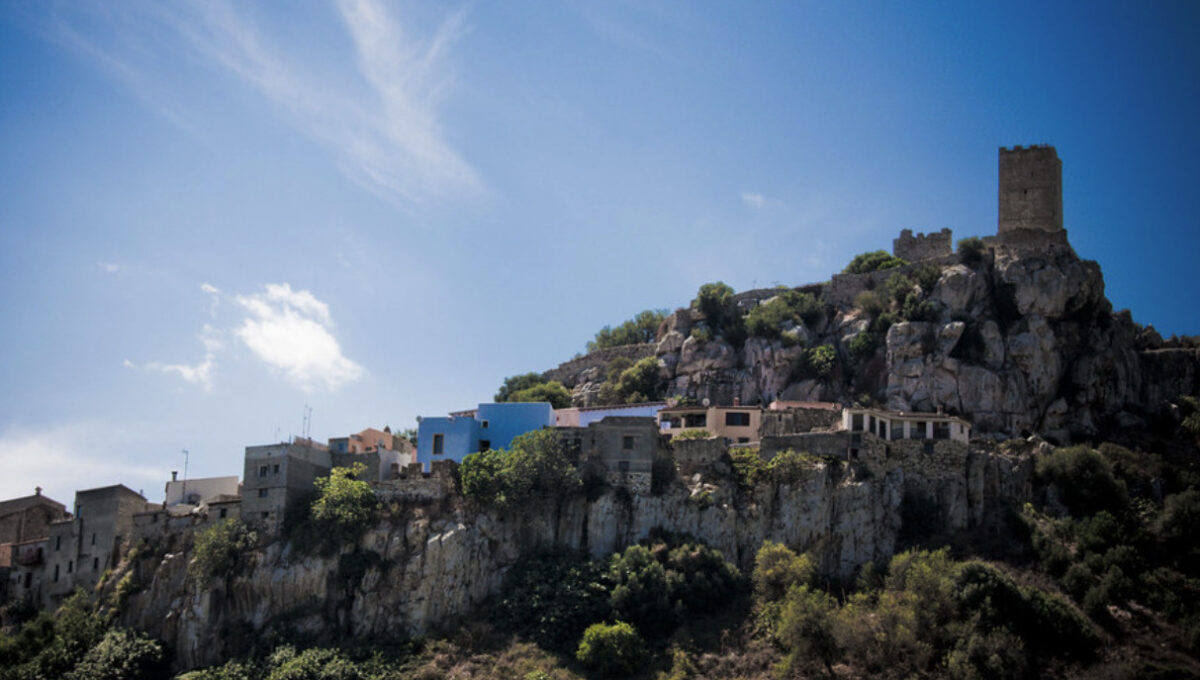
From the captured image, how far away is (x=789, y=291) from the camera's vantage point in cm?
7606

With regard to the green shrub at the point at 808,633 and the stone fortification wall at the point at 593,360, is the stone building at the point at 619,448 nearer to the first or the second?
the green shrub at the point at 808,633

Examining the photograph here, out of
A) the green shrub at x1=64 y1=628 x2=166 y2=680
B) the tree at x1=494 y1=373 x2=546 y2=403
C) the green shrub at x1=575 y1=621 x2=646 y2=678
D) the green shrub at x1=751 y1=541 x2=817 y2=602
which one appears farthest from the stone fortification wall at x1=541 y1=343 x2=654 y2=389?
the green shrub at x1=64 y1=628 x2=166 y2=680

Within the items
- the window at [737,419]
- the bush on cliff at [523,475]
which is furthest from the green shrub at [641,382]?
the bush on cliff at [523,475]

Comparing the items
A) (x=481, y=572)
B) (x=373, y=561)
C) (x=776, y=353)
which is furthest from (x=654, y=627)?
(x=776, y=353)

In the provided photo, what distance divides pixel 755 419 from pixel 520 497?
1354cm

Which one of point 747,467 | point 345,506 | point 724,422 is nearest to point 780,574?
point 747,467

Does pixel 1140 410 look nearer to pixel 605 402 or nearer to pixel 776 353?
pixel 776 353

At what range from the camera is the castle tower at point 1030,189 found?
68500 mm

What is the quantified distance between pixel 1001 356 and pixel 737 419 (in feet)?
48.2

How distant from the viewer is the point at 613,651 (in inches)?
1854

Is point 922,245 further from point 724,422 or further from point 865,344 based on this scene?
point 724,422

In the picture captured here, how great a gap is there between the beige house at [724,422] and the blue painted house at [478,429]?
7.07 meters

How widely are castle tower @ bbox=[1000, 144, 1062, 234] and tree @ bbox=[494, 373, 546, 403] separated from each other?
112ft

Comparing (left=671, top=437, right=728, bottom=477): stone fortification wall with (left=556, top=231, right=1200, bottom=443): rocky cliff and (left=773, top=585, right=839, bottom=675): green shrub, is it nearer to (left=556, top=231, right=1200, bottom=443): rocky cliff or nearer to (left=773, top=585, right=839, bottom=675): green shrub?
(left=773, top=585, right=839, bottom=675): green shrub
